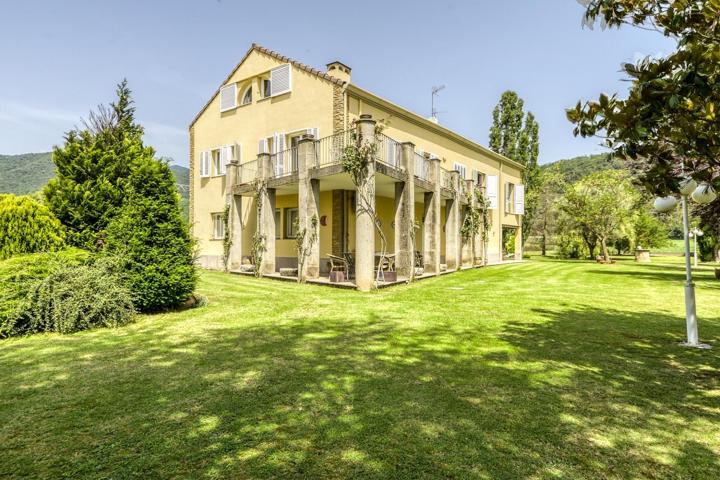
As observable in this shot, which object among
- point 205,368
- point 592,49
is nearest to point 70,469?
point 205,368

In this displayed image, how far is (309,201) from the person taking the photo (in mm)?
13086

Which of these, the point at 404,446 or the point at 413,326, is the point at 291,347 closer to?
the point at 413,326

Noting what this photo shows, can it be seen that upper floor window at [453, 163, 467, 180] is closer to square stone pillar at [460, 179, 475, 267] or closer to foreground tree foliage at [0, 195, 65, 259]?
square stone pillar at [460, 179, 475, 267]

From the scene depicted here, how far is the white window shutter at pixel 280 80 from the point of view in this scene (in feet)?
55.2

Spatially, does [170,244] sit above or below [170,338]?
above

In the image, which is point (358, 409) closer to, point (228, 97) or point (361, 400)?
point (361, 400)

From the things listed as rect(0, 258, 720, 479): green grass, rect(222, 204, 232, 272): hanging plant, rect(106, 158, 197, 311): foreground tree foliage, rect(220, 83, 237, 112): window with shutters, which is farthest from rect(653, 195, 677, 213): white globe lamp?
rect(220, 83, 237, 112): window with shutters

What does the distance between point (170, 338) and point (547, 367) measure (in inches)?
214

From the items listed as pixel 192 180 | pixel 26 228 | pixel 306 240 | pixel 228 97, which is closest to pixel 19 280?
pixel 26 228

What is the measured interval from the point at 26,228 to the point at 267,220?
8.34m

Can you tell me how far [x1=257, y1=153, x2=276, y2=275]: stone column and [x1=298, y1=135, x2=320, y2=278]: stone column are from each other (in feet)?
7.29

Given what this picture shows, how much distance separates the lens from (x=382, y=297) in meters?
10.2

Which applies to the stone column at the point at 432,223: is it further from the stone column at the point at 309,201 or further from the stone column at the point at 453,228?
the stone column at the point at 309,201

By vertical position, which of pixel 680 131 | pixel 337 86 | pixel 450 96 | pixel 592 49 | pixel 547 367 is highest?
pixel 450 96
